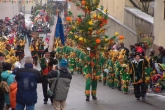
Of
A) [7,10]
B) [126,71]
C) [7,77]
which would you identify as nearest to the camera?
[7,77]

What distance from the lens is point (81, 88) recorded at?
724 inches

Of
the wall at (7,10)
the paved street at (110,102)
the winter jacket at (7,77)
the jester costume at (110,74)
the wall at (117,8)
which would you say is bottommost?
the paved street at (110,102)

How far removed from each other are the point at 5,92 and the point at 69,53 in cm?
1241

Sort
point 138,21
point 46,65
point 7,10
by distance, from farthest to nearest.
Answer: point 7,10
point 138,21
point 46,65

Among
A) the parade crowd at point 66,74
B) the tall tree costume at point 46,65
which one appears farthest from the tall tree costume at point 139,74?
the tall tree costume at point 46,65

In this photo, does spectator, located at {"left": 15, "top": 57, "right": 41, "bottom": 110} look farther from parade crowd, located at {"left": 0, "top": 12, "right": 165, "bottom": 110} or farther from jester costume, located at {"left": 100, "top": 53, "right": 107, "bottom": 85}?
jester costume, located at {"left": 100, "top": 53, "right": 107, "bottom": 85}

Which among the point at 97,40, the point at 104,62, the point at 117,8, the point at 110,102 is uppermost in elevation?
the point at 117,8

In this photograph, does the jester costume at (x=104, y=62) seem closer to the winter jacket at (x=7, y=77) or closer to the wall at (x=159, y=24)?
the wall at (x=159, y=24)

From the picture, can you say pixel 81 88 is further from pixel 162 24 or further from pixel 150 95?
pixel 162 24

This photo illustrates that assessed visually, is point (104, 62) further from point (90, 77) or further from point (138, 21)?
point (138, 21)

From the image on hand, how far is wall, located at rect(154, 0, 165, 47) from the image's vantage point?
21.0 meters

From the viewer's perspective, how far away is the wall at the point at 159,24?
21.0 meters

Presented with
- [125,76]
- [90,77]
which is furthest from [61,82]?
[125,76]

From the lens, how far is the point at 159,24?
21547 mm
